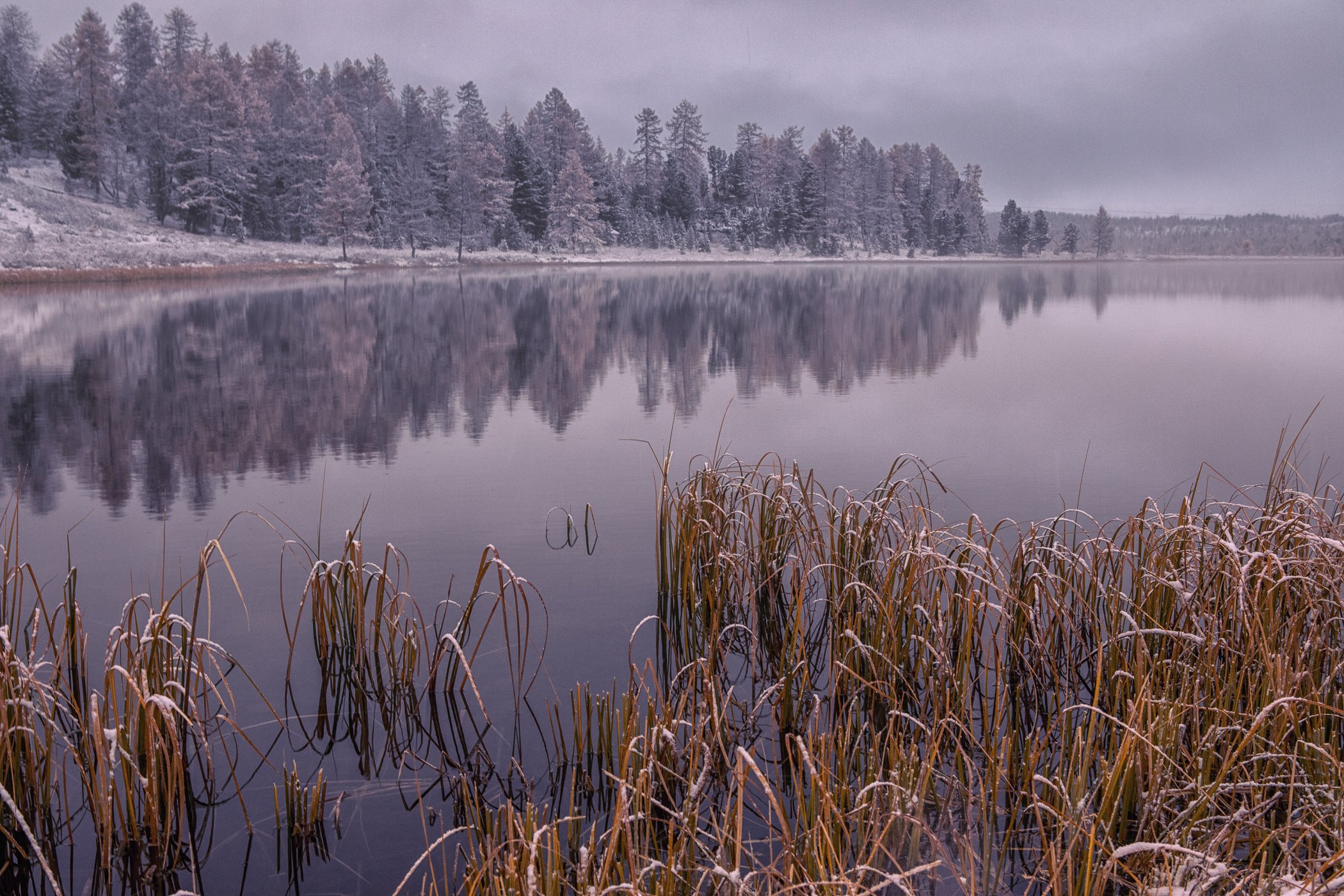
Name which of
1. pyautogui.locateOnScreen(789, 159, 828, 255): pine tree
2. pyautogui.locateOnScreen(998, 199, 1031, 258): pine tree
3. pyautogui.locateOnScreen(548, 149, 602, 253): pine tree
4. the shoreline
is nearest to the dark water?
the shoreline

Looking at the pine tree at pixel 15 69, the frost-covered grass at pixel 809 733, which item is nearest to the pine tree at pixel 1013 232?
the pine tree at pixel 15 69

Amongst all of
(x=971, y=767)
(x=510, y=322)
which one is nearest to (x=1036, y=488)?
(x=971, y=767)

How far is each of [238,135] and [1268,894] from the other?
72.8m

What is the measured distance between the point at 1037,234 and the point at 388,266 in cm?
8532

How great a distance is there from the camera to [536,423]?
1523cm

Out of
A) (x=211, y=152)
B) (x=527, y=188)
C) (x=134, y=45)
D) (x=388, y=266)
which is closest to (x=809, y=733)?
(x=388, y=266)

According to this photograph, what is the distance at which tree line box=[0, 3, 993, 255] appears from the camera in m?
64.4

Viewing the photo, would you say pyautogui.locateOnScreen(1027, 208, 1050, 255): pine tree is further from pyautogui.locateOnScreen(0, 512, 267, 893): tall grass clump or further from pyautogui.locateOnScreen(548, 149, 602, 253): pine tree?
pyautogui.locateOnScreen(0, 512, 267, 893): tall grass clump

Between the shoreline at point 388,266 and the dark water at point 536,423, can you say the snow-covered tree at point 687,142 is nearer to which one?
the shoreline at point 388,266

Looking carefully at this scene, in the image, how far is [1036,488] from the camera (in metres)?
10.4

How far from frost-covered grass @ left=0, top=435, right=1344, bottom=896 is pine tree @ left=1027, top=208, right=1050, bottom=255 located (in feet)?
404

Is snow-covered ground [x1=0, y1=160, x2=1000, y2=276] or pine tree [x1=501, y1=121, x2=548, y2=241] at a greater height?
pine tree [x1=501, y1=121, x2=548, y2=241]

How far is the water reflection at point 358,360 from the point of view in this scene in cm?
1278

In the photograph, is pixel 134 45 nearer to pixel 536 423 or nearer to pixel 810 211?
pixel 810 211
